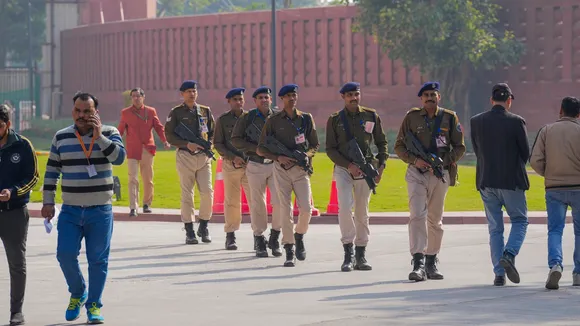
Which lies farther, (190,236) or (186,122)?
(190,236)

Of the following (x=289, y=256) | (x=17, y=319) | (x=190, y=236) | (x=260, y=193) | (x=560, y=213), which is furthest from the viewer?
(x=190, y=236)

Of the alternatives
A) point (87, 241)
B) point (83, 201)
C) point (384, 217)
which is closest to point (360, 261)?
point (87, 241)

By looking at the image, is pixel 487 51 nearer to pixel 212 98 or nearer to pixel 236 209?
pixel 212 98

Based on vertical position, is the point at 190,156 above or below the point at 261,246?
above

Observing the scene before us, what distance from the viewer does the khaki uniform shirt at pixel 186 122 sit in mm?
17750

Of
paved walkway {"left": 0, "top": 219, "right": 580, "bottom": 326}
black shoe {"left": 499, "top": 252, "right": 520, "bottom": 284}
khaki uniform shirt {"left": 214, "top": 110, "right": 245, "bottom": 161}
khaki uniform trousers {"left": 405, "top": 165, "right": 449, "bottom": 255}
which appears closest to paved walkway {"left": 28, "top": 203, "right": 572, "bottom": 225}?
paved walkway {"left": 0, "top": 219, "right": 580, "bottom": 326}

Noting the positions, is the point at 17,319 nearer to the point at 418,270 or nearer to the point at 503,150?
the point at 418,270

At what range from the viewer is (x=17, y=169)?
11047 mm

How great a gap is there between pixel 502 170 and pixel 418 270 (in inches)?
50.8

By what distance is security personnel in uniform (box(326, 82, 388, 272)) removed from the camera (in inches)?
579

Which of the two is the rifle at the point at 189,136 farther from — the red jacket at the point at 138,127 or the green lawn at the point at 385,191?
the green lawn at the point at 385,191

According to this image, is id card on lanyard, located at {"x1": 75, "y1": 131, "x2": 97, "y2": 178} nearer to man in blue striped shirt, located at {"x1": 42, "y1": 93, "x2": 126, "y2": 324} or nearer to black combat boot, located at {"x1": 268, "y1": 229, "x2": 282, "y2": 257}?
man in blue striped shirt, located at {"x1": 42, "y1": 93, "x2": 126, "y2": 324}

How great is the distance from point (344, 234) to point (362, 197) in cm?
41

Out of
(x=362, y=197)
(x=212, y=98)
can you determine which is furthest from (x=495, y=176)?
(x=212, y=98)
